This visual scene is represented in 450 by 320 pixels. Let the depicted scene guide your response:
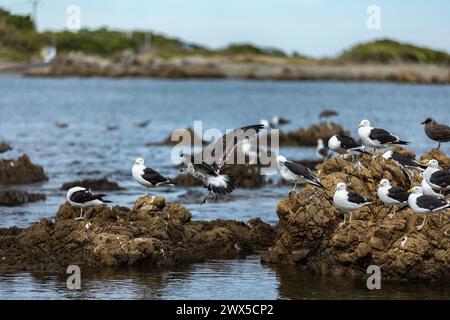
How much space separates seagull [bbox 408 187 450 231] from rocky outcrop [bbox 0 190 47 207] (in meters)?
12.9

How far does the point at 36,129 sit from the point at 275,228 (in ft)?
131

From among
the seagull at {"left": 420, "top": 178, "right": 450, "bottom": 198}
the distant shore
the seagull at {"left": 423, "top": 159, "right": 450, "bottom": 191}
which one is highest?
the distant shore

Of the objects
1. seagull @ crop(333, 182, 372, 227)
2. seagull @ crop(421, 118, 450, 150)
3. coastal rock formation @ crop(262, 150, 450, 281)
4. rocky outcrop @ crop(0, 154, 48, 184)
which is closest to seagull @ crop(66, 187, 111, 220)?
coastal rock formation @ crop(262, 150, 450, 281)

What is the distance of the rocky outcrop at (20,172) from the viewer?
31.5m

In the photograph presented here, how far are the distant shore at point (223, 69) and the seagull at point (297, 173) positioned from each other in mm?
123141

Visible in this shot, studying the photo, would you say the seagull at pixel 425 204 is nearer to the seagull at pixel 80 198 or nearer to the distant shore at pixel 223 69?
the seagull at pixel 80 198

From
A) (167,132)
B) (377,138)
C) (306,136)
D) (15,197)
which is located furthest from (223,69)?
(377,138)

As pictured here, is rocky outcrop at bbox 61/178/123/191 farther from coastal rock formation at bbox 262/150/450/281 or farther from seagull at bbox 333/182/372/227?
seagull at bbox 333/182/372/227

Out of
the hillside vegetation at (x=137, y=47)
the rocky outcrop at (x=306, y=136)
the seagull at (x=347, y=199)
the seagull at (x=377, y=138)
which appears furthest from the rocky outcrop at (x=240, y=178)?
the hillside vegetation at (x=137, y=47)

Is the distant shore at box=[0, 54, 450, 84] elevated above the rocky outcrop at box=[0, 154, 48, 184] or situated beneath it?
elevated above

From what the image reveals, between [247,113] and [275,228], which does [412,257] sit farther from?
[247,113]

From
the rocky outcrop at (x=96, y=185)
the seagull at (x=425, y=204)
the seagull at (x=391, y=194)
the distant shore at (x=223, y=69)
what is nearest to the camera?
the seagull at (x=425, y=204)

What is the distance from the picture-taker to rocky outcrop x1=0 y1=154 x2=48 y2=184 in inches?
1241

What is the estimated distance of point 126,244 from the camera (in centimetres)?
1934
